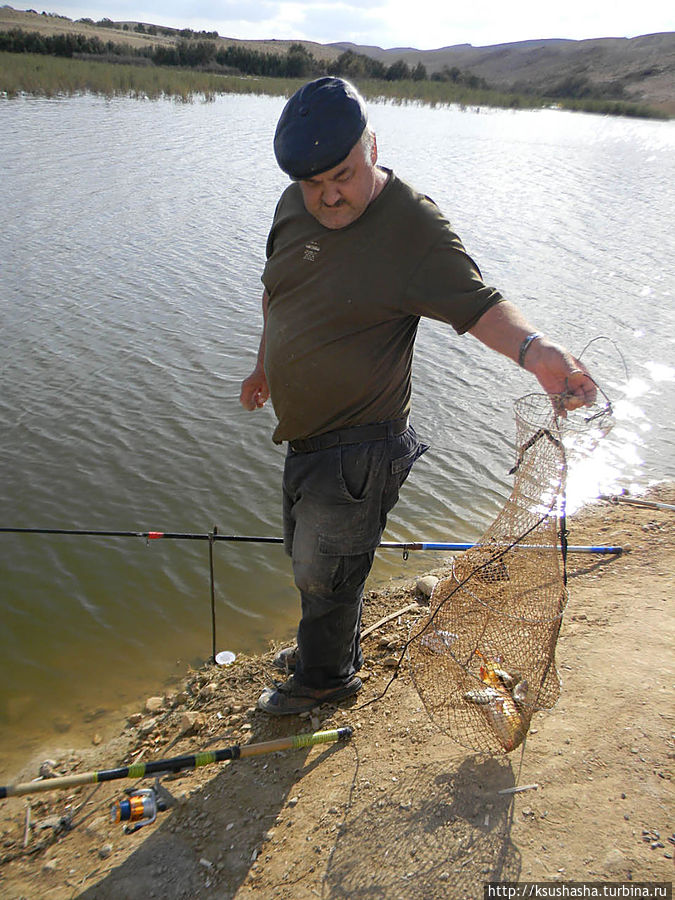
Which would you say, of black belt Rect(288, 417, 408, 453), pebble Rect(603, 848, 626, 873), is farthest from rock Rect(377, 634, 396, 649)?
pebble Rect(603, 848, 626, 873)

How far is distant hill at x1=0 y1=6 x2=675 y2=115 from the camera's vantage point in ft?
220

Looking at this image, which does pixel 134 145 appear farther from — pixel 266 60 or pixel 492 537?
pixel 266 60

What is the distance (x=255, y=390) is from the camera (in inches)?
135

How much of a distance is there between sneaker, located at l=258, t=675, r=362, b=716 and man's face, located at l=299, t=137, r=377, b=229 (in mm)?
2056

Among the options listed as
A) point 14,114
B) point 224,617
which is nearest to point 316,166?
point 224,617

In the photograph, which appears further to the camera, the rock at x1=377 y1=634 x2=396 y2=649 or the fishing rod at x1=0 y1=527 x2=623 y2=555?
the rock at x1=377 y1=634 x2=396 y2=649

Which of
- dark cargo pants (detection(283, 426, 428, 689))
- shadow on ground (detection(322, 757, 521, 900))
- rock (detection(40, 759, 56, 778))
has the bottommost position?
rock (detection(40, 759, 56, 778))

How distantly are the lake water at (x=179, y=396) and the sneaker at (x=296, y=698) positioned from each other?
1164 mm

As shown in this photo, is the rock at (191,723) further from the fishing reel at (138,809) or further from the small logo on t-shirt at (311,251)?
the small logo on t-shirt at (311,251)

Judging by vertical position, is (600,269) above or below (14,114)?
below

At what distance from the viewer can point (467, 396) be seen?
7785 mm

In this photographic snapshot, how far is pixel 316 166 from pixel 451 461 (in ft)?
15.1

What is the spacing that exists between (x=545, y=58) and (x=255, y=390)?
150 meters

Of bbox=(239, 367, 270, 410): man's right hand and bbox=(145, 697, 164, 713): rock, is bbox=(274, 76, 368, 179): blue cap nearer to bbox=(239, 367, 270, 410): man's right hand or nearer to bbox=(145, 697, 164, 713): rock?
bbox=(239, 367, 270, 410): man's right hand
